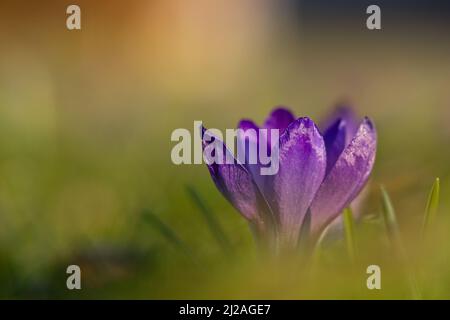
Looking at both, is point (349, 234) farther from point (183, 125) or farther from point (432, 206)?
point (183, 125)

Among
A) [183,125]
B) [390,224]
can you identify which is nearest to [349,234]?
[390,224]

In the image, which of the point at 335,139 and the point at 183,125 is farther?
the point at 183,125

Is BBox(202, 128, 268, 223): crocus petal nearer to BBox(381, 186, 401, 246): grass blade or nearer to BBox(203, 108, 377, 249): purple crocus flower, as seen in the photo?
BBox(203, 108, 377, 249): purple crocus flower

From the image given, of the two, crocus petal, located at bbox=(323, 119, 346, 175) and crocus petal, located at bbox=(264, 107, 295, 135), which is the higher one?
crocus petal, located at bbox=(264, 107, 295, 135)

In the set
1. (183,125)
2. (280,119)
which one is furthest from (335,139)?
(183,125)

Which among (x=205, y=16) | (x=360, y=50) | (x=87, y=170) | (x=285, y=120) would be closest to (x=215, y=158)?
(x=285, y=120)

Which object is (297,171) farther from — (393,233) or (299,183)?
(393,233)

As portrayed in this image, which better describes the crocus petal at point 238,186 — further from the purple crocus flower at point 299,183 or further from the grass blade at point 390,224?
the grass blade at point 390,224

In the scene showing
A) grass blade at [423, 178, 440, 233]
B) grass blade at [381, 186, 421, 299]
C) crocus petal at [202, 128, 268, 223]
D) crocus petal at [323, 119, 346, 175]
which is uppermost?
crocus petal at [323, 119, 346, 175]

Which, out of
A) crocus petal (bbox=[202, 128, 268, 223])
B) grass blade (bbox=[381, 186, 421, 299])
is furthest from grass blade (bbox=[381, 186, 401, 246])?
crocus petal (bbox=[202, 128, 268, 223])
